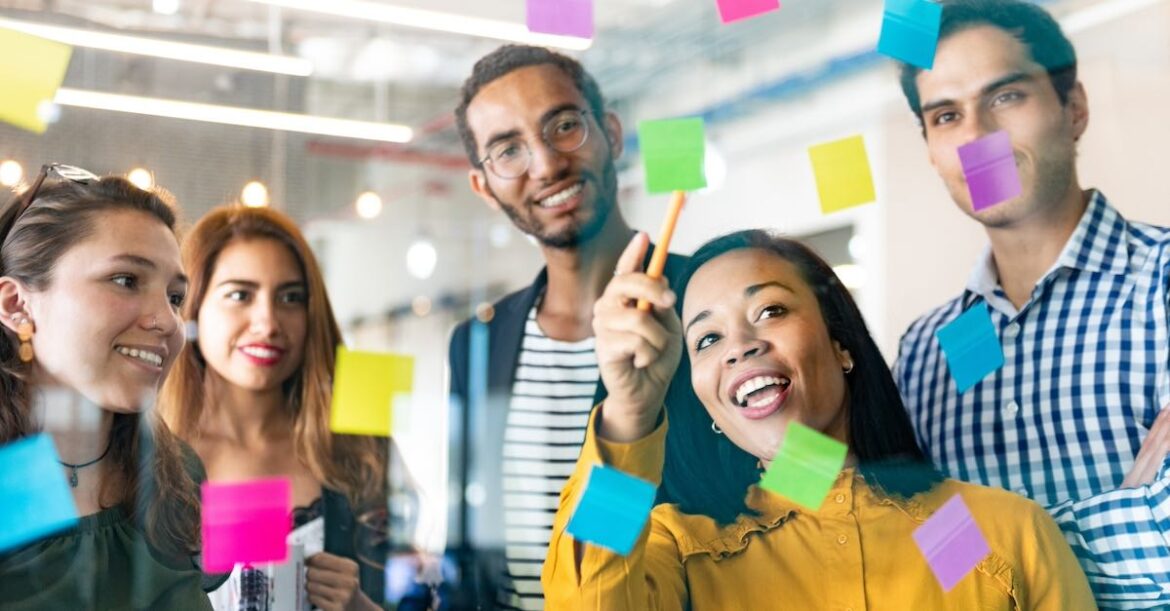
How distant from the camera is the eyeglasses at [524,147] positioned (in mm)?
1587

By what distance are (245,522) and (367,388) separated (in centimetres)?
22

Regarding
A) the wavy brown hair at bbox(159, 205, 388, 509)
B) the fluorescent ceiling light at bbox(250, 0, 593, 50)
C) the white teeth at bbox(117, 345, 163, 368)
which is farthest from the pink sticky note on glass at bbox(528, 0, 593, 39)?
the white teeth at bbox(117, 345, 163, 368)

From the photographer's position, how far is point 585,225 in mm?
1628

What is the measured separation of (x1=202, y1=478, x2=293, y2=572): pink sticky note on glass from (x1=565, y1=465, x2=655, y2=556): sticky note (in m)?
0.37

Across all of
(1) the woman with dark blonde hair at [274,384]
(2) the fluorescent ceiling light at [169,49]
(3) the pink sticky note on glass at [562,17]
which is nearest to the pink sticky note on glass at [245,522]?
(1) the woman with dark blonde hair at [274,384]

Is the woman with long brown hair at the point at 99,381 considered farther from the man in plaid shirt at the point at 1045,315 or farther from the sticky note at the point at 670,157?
the man in plaid shirt at the point at 1045,315

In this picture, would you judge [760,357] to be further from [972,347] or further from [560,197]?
[972,347]

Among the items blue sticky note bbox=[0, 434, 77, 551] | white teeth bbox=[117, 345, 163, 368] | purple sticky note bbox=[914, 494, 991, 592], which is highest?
white teeth bbox=[117, 345, 163, 368]

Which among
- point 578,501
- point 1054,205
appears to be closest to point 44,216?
point 578,501

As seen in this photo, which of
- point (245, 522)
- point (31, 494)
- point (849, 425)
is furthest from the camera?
point (849, 425)

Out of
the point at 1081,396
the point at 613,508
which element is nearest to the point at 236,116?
the point at 613,508

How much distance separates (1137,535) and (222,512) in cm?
122

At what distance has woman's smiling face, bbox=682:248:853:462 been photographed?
1507 millimetres

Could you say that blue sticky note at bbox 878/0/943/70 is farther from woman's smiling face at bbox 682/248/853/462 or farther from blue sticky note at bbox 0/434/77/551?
blue sticky note at bbox 0/434/77/551
